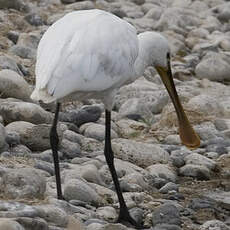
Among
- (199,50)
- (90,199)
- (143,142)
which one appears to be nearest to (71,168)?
(90,199)

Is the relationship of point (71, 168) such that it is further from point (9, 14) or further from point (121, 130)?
point (9, 14)

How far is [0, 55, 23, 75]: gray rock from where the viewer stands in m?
11.9

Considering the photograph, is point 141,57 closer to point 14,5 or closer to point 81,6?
point 14,5

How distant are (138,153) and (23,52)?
4298 millimetres

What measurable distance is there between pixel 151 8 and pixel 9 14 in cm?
512

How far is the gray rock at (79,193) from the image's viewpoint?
7.88 metres

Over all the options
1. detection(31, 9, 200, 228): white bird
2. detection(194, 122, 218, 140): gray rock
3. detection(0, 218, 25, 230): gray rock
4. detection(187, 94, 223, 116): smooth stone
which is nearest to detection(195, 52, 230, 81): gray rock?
detection(187, 94, 223, 116): smooth stone

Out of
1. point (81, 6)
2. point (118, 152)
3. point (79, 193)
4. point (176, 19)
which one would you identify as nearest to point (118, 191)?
point (79, 193)

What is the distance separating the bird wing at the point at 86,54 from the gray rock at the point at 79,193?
876 millimetres

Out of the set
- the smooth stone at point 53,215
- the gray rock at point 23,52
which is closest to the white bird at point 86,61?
the smooth stone at point 53,215

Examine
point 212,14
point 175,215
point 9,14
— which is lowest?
point 212,14

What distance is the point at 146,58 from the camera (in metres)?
9.09

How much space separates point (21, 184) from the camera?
7.04m

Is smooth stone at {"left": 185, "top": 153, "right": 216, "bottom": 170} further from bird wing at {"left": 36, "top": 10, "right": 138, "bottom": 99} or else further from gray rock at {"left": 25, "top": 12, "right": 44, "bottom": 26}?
gray rock at {"left": 25, "top": 12, "right": 44, "bottom": 26}
